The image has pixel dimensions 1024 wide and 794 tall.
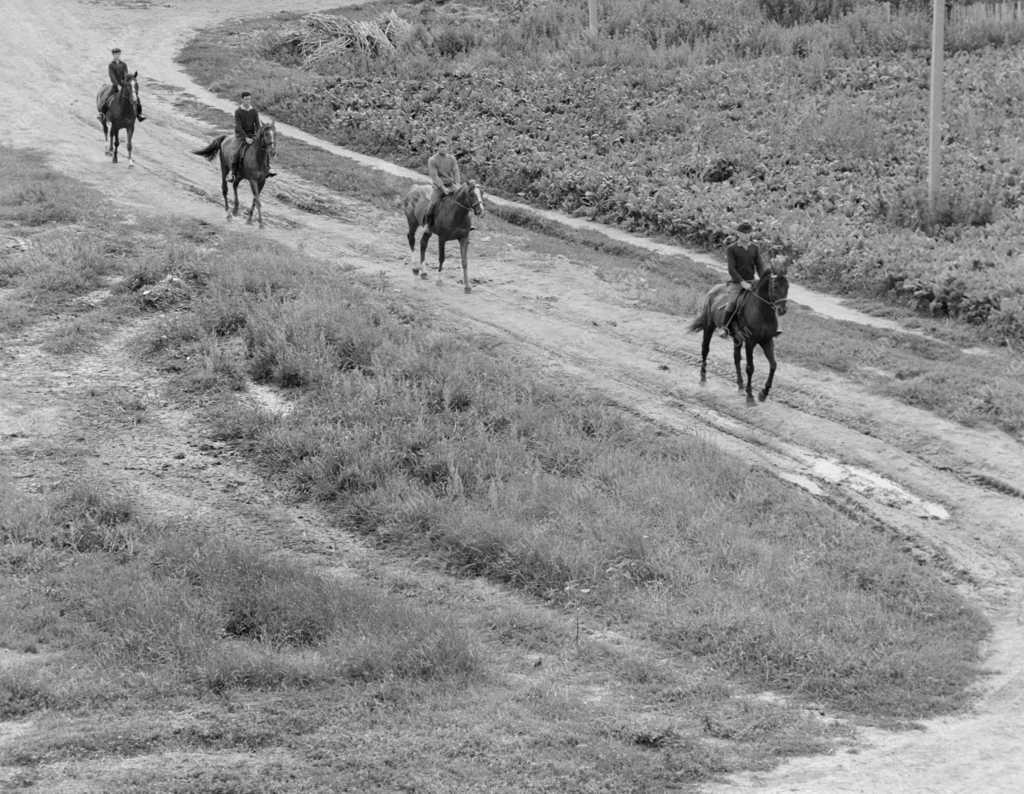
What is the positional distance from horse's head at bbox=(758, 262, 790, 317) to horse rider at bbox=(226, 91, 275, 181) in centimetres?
1355

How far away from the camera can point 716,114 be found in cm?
4066

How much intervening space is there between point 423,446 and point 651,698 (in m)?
7.41

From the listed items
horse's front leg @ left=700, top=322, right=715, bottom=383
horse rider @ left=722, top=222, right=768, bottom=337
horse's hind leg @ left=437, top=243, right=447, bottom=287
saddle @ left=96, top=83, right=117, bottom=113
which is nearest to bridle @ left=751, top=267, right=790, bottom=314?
horse rider @ left=722, top=222, right=768, bottom=337

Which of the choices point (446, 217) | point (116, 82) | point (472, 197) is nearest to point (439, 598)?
point (472, 197)

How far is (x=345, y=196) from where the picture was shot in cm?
3491

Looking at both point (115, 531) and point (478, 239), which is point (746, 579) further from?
point (478, 239)

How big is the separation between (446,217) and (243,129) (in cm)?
618

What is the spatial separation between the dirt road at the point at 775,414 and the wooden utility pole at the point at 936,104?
321 inches

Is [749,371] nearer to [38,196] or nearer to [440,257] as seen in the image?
[440,257]

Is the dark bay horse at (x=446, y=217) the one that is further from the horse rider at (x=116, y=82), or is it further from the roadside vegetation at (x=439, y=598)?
the horse rider at (x=116, y=82)

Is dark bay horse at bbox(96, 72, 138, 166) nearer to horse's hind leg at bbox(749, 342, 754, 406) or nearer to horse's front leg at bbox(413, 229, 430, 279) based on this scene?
horse's front leg at bbox(413, 229, 430, 279)

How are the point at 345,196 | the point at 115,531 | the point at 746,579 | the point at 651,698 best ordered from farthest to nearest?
the point at 345,196
the point at 115,531
the point at 746,579
the point at 651,698

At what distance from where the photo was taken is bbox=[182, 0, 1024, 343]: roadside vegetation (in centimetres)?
3031

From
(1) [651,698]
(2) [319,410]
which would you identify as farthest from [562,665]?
(2) [319,410]
